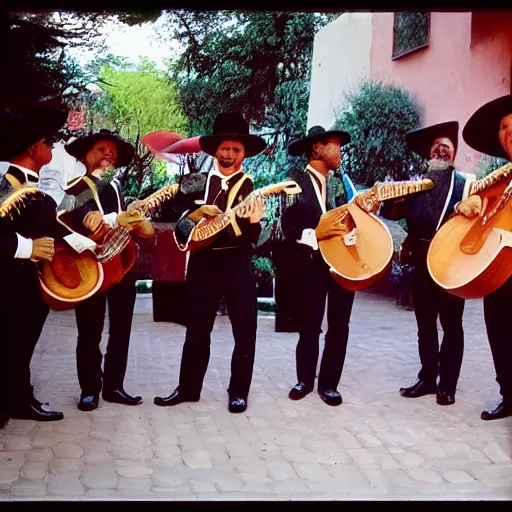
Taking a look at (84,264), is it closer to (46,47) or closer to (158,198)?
(158,198)

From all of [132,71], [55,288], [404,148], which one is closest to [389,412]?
[404,148]

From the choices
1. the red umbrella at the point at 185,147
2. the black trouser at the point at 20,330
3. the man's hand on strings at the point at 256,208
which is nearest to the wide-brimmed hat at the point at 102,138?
the red umbrella at the point at 185,147

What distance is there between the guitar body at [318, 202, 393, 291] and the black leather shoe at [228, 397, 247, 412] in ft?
3.37

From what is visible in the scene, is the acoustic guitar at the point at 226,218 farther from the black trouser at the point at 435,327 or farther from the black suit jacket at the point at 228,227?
the black trouser at the point at 435,327

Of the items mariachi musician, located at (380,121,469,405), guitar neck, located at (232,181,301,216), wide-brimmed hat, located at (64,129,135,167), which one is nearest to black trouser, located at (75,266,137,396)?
wide-brimmed hat, located at (64,129,135,167)

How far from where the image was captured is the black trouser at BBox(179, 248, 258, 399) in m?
5.16

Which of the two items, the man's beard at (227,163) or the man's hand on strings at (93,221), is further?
the man's beard at (227,163)

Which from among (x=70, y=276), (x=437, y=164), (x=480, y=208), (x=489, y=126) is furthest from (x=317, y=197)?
(x=70, y=276)

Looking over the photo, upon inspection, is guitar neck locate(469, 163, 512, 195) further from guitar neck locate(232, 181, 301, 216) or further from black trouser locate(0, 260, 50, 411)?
black trouser locate(0, 260, 50, 411)

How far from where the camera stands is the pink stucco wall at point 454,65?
495cm

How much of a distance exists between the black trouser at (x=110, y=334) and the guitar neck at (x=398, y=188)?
1659mm

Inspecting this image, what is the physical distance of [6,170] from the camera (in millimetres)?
4891

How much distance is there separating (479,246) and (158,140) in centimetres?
213

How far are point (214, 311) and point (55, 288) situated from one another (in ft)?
3.36
